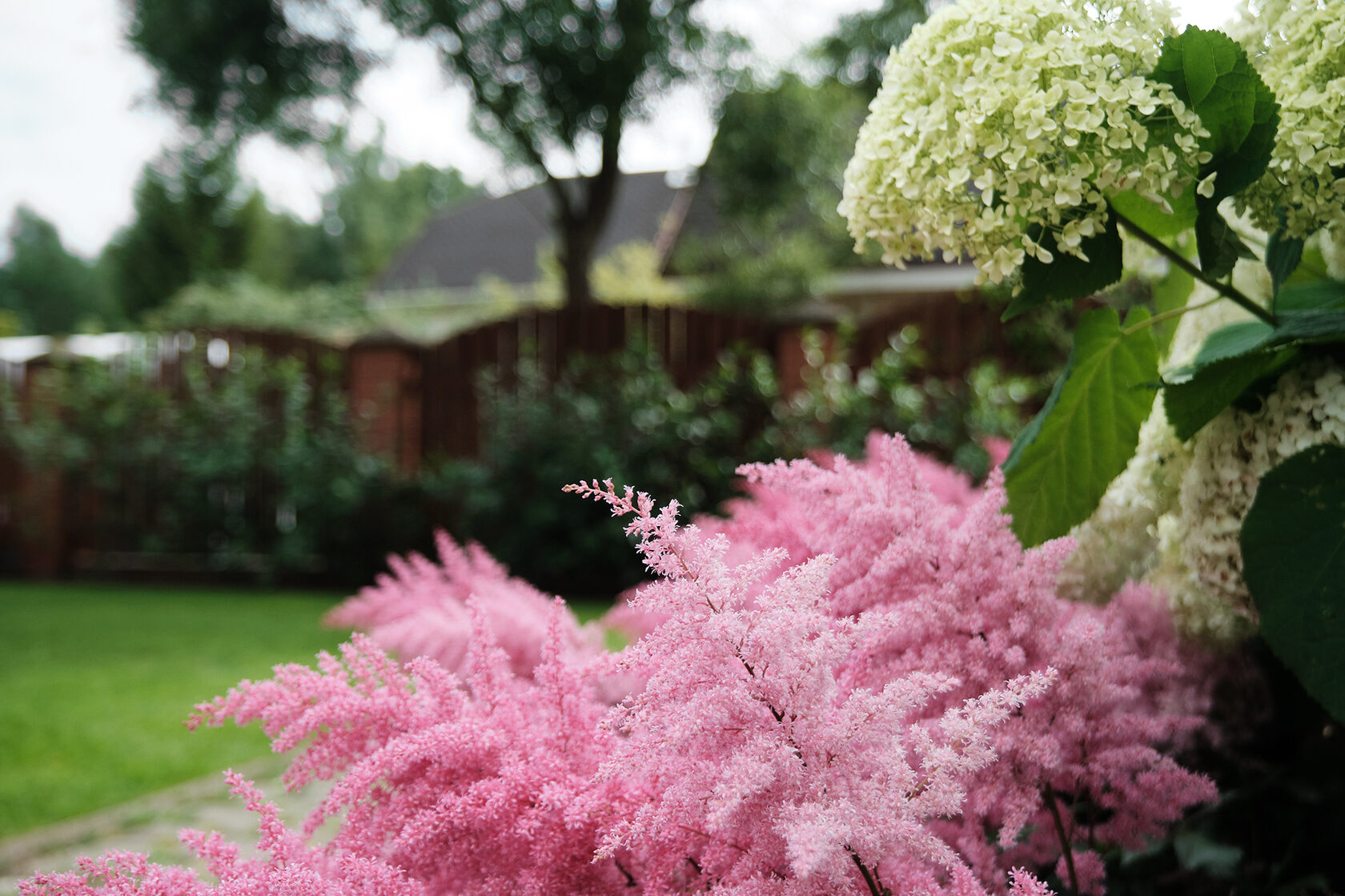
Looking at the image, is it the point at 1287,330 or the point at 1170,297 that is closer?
the point at 1287,330

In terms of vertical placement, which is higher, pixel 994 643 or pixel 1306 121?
pixel 1306 121

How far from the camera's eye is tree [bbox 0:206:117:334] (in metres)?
51.2

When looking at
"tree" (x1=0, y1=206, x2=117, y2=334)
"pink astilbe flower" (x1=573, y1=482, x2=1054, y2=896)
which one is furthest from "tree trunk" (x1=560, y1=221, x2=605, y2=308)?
A: "tree" (x1=0, y1=206, x2=117, y2=334)

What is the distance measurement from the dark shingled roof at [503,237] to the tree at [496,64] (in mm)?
11483

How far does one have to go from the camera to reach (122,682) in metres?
4.92

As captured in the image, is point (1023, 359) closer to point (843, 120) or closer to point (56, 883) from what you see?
point (56, 883)

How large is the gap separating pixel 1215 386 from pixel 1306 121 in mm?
224

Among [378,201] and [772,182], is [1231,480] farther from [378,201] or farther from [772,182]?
[378,201]

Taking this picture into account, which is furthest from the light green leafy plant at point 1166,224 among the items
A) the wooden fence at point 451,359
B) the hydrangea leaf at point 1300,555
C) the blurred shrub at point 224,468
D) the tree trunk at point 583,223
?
the tree trunk at point 583,223

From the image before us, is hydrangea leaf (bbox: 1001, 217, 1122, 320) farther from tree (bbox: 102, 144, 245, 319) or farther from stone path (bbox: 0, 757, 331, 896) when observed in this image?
tree (bbox: 102, 144, 245, 319)

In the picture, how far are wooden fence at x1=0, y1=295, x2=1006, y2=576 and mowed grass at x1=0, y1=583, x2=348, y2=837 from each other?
1.52m

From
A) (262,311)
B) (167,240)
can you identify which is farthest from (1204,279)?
(167,240)

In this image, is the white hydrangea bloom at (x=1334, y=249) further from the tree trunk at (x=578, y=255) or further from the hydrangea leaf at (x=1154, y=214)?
the tree trunk at (x=578, y=255)

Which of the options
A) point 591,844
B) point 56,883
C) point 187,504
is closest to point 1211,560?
point 591,844
